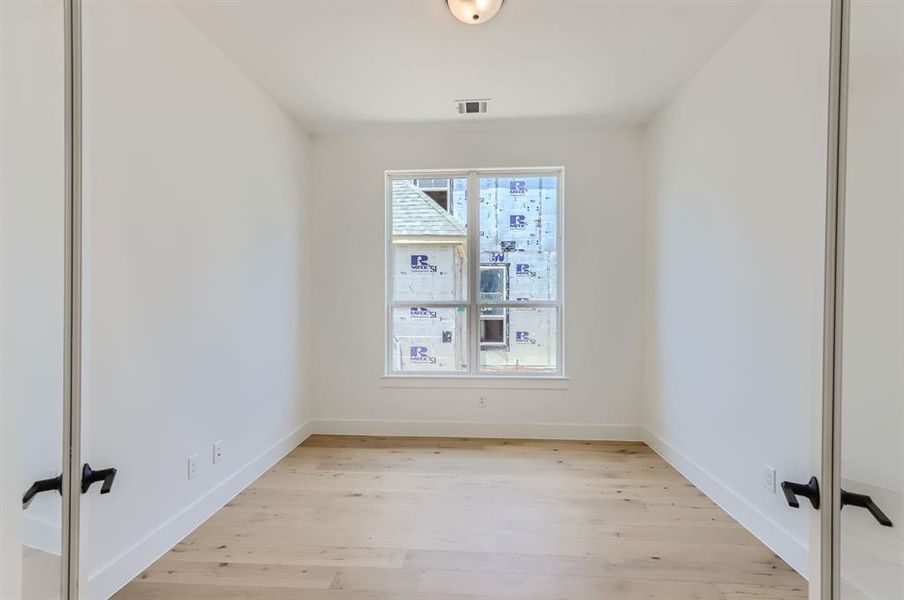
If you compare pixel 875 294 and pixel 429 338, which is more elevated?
pixel 875 294

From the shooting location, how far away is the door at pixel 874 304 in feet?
2.35

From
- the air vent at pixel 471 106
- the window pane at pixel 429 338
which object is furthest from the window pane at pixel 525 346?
the air vent at pixel 471 106

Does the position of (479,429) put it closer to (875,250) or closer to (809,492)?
(809,492)

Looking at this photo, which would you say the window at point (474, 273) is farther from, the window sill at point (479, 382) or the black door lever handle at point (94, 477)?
the black door lever handle at point (94, 477)

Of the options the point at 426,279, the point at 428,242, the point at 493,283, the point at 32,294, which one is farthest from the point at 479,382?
the point at 32,294


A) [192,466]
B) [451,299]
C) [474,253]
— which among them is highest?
[474,253]

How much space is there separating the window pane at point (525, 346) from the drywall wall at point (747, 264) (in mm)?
911

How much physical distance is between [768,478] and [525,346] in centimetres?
188

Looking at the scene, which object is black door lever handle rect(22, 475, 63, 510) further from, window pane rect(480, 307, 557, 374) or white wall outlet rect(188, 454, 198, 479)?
window pane rect(480, 307, 557, 374)

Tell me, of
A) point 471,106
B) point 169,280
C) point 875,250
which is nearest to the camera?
point 875,250

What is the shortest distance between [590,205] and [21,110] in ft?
10.6

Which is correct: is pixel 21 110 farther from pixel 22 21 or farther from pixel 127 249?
Result: pixel 127 249

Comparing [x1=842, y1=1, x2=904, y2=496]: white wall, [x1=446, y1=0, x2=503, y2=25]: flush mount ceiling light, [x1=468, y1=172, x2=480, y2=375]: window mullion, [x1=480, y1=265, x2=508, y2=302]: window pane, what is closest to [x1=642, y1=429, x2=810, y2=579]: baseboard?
[x1=842, y1=1, x2=904, y2=496]: white wall

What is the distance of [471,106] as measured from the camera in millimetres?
2826
